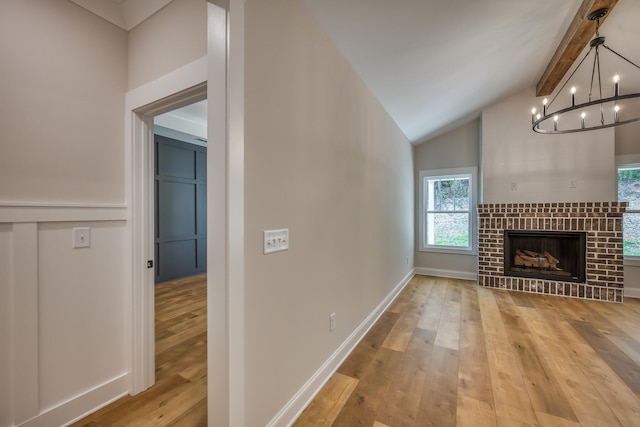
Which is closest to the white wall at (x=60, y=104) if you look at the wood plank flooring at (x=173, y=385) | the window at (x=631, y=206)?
the wood plank flooring at (x=173, y=385)

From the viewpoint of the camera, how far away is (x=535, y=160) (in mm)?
4211

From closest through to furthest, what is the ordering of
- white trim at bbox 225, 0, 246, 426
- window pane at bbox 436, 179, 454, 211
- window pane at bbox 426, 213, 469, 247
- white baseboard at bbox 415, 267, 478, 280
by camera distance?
white trim at bbox 225, 0, 246, 426 → white baseboard at bbox 415, 267, 478, 280 → window pane at bbox 426, 213, 469, 247 → window pane at bbox 436, 179, 454, 211

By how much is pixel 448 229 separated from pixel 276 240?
453 cm

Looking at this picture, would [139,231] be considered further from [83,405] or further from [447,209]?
[447,209]

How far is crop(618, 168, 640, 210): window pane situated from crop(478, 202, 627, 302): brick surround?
0.52 metres

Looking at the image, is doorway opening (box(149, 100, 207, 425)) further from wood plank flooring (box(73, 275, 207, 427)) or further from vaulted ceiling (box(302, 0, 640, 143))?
vaulted ceiling (box(302, 0, 640, 143))

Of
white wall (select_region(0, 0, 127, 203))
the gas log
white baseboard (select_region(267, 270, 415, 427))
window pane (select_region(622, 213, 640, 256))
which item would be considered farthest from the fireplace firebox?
white wall (select_region(0, 0, 127, 203))

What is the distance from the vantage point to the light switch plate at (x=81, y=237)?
1.58 m

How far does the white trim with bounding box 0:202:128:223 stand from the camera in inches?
52.6

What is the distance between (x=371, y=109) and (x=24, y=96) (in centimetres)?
260

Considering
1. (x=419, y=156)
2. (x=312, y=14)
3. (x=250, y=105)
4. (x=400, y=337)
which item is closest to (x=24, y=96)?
(x=250, y=105)

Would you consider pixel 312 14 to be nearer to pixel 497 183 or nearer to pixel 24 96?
pixel 24 96

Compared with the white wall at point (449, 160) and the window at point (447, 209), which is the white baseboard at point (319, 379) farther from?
the window at point (447, 209)

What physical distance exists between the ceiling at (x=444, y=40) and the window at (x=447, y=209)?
1558mm
